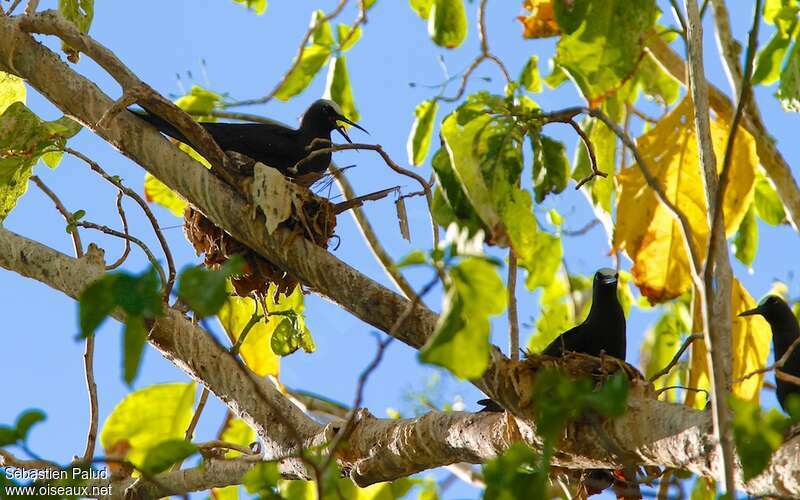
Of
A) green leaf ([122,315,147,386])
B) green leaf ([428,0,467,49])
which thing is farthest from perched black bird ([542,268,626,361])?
green leaf ([122,315,147,386])

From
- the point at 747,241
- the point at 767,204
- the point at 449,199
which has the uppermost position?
the point at 767,204

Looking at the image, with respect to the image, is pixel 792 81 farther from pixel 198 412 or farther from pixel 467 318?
pixel 198 412

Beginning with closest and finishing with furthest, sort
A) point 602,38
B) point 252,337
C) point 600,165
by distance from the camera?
1. point 602,38
2. point 600,165
3. point 252,337

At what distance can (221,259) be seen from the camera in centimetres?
475

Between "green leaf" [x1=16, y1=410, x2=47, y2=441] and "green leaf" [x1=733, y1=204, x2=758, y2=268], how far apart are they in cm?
446

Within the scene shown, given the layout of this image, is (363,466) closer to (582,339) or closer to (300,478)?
(300,478)

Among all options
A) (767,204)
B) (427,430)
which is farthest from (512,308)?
(767,204)

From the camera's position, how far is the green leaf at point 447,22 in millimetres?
4832

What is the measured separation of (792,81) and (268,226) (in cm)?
199

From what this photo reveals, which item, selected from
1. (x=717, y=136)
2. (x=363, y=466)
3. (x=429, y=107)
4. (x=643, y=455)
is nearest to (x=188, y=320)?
(x=363, y=466)

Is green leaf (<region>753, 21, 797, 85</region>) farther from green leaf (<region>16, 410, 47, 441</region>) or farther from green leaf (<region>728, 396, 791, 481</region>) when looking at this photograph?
green leaf (<region>16, 410, 47, 441</region>)

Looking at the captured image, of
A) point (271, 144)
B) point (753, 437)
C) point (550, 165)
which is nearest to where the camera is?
point (753, 437)

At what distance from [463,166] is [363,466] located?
54.7 inches

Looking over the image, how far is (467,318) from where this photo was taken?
2.14 m
